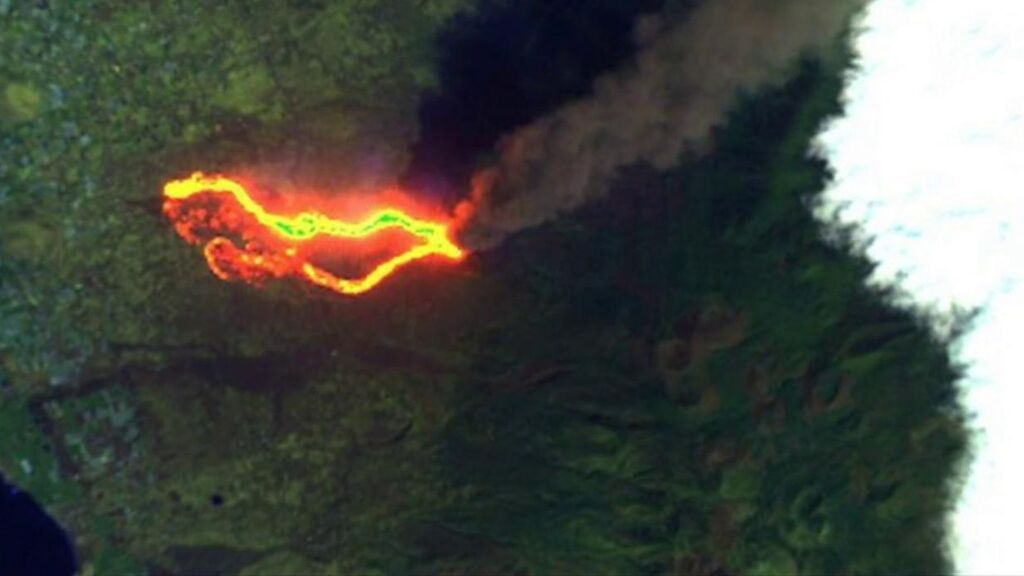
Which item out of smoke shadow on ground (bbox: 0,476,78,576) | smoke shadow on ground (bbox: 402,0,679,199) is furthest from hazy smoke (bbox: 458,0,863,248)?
smoke shadow on ground (bbox: 0,476,78,576)

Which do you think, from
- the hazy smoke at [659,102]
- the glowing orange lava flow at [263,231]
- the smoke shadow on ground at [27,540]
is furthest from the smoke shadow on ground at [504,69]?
the smoke shadow on ground at [27,540]

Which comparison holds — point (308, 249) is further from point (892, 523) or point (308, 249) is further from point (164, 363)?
point (892, 523)

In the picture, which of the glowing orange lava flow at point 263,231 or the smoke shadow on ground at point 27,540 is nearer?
the glowing orange lava flow at point 263,231

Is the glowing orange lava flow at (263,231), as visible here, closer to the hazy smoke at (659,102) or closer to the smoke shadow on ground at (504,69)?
the smoke shadow on ground at (504,69)

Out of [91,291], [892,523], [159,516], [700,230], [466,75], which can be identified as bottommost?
[159,516]

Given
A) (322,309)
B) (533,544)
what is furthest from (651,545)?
(322,309)

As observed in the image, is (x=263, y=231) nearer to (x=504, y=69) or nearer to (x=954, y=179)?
(x=504, y=69)
